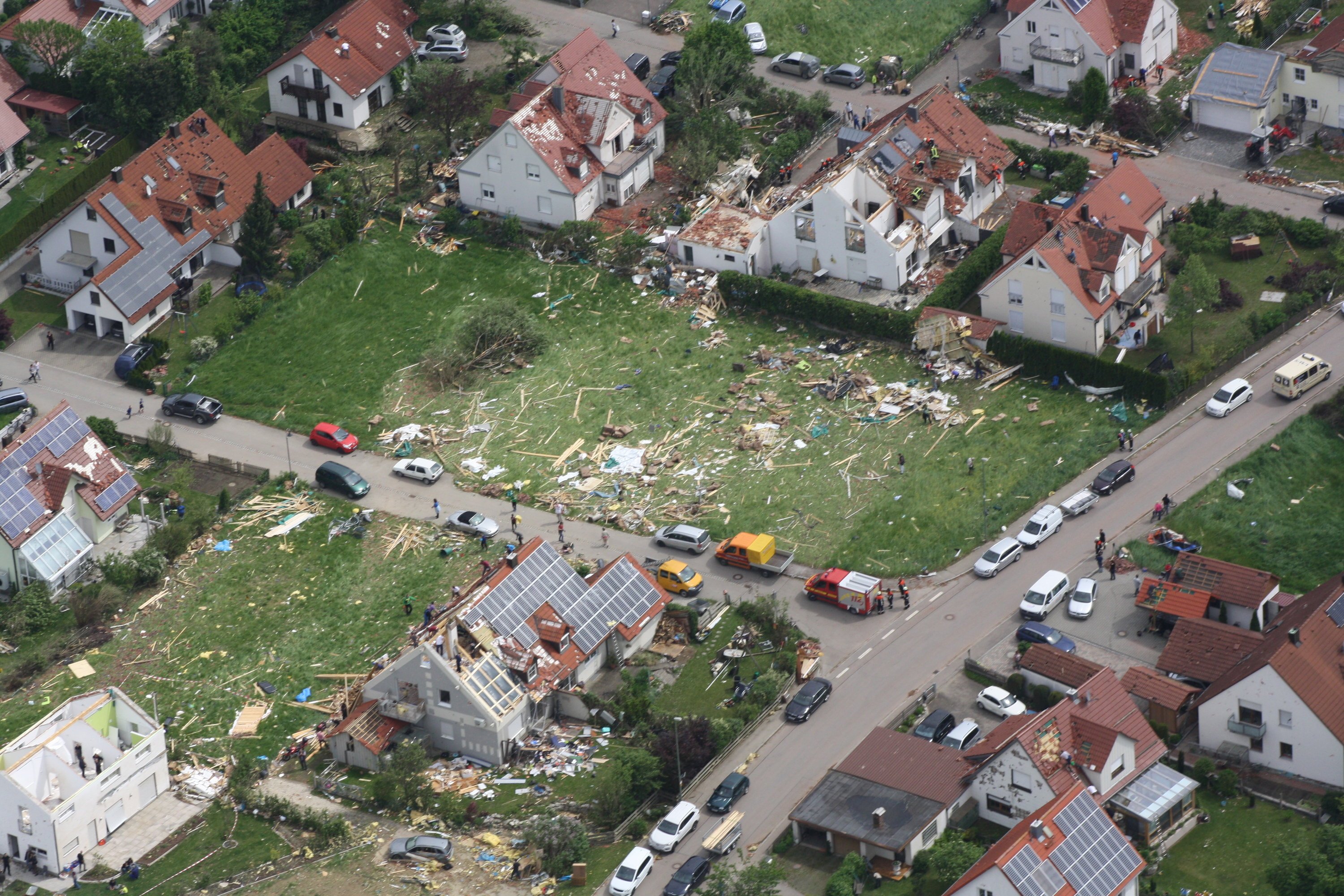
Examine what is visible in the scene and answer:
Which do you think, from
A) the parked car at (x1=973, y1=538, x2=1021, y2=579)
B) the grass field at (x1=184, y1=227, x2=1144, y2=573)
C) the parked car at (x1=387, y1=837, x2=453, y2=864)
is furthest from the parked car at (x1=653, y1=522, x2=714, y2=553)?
the parked car at (x1=387, y1=837, x2=453, y2=864)

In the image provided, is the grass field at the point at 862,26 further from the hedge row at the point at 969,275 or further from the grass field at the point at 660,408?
the grass field at the point at 660,408

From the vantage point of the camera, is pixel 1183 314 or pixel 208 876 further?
pixel 1183 314

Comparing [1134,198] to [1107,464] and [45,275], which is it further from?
[45,275]

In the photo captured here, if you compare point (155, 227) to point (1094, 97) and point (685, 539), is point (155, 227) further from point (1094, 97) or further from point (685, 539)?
point (1094, 97)

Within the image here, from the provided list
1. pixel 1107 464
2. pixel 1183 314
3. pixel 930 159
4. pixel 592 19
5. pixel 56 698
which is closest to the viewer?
pixel 56 698

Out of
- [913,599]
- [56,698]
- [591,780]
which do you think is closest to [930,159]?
[913,599]

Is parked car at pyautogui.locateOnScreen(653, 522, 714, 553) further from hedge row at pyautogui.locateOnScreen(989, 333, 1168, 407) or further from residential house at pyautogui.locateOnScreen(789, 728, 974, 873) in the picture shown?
hedge row at pyautogui.locateOnScreen(989, 333, 1168, 407)

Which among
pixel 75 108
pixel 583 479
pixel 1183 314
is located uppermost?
pixel 75 108

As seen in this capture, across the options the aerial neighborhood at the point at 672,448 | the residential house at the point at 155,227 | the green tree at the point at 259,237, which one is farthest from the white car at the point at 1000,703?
the residential house at the point at 155,227
